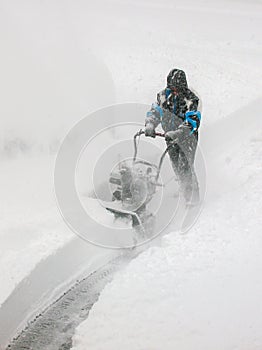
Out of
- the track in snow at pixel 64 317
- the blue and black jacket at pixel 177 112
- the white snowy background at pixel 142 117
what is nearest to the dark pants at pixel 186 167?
the blue and black jacket at pixel 177 112

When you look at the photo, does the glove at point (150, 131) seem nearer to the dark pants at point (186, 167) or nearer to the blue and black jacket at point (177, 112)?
the blue and black jacket at point (177, 112)

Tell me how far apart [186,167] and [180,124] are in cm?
78

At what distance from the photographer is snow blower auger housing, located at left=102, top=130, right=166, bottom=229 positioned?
295 inches

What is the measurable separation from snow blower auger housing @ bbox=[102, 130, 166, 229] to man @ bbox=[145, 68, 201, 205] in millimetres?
372

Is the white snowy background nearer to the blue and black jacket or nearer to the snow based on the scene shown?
the snow

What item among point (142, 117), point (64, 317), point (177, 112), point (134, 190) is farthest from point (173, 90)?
point (64, 317)

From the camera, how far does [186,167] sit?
781cm

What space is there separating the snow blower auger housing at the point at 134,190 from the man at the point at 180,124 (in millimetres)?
372

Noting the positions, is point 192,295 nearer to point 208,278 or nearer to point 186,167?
point 208,278

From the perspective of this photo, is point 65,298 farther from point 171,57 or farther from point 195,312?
point 171,57

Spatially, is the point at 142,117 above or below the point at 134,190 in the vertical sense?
below

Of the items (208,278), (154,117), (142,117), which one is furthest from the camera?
(142,117)

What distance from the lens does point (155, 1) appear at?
100ft

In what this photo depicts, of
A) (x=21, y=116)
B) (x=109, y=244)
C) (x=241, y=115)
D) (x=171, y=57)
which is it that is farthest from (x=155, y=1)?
(x=109, y=244)
